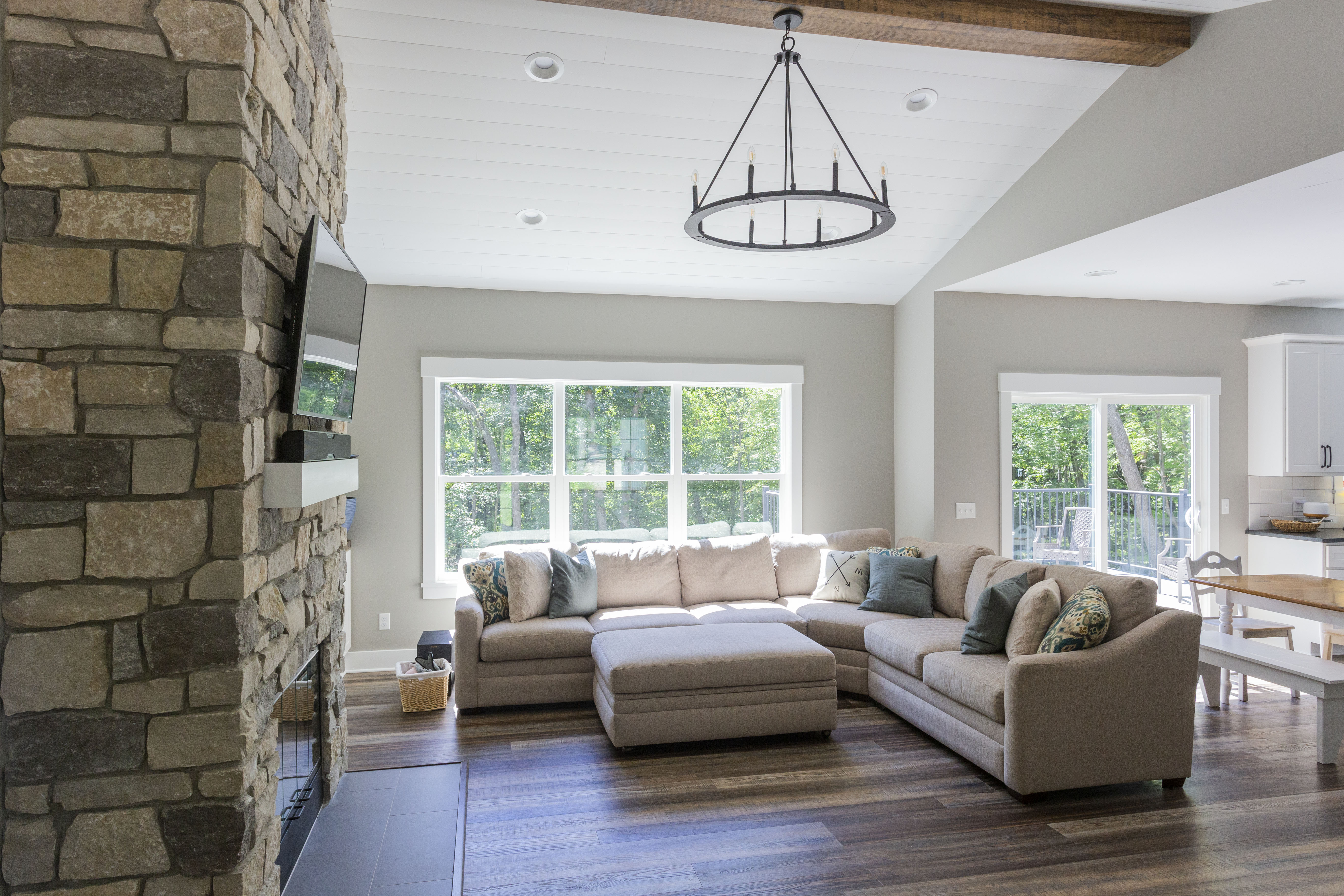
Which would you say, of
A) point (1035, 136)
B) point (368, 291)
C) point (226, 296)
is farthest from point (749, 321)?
point (226, 296)

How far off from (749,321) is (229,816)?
466 centimetres

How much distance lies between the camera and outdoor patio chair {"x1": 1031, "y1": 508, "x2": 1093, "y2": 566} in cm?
581

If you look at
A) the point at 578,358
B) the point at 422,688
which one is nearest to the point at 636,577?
the point at 422,688

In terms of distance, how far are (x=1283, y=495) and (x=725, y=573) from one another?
4.15 meters

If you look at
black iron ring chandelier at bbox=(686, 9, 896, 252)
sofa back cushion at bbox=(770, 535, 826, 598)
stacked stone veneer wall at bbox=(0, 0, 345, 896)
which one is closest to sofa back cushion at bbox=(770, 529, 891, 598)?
sofa back cushion at bbox=(770, 535, 826, 598)

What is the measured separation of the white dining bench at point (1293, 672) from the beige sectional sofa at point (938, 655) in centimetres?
34

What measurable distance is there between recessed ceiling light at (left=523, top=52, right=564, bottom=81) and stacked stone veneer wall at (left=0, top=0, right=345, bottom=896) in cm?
171

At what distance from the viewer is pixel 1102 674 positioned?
336 cm

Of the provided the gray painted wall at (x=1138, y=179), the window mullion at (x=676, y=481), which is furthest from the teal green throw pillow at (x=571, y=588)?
the gray painted wall at (x=1138, y=179)

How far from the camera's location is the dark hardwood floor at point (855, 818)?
2.75m

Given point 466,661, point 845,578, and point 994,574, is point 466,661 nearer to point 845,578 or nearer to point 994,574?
point 845,578

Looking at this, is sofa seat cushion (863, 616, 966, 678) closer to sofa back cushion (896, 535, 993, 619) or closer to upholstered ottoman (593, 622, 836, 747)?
sofa back cushion (896, 535, 993, 619)

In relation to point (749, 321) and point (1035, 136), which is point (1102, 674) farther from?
point (749, 321)

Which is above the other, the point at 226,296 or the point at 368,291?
the point at 368,291
